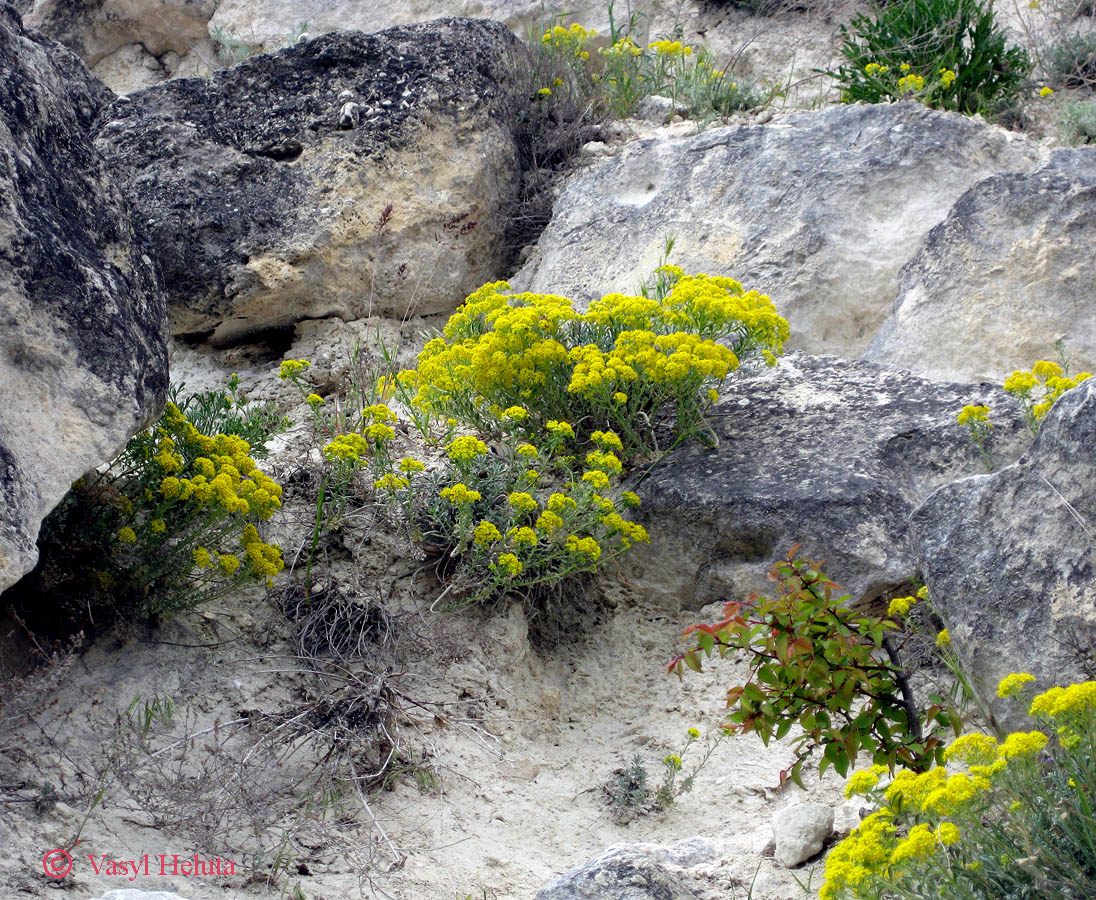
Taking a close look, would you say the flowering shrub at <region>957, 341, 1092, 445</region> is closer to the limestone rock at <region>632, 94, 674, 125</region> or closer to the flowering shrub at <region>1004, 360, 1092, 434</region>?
the flowering shrub at <region>1004, 360, 1092, 434</region>

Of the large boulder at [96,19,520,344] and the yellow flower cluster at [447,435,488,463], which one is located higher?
the large boulder at [96,19,520,344]

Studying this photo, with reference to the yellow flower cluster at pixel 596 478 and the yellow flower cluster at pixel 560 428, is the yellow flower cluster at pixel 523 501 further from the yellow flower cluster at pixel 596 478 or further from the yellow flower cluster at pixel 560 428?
the yellow flower cluster at pixel 560 428

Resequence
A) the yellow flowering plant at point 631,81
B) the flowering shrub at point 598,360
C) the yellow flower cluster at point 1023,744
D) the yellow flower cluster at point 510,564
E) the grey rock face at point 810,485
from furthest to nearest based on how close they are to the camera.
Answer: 1. the yellow flowering plant at point 631,81
2. the flowering shrub at point 598,360
3. the grey rock face at point 810,485
4. the yellow flower cluster at point 510,564
5. the yellow flower cluster at point 1023,744

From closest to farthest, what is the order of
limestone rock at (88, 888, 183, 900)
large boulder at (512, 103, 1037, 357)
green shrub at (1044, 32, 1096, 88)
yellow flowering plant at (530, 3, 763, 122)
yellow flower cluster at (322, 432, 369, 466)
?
limestone rock at (88, 888, 183, 900), yellow flower cluster at (322, 432, 369, 466), large boulder at (512, 103, 1037, 357), yellow flowering plant at (530, 3, 763, 122), green shrub at (1044, 32, 1096, 88)

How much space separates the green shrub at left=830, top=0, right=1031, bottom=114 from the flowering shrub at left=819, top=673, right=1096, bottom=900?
5015 millimetres

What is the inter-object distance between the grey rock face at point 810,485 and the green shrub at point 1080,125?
8.53 ft

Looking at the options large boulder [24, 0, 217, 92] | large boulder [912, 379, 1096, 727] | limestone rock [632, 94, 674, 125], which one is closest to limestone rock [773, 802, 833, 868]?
large boulder [912, 379, 1096, 727]

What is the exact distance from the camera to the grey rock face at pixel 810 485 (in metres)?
3.84

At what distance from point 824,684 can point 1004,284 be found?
8.82 feet

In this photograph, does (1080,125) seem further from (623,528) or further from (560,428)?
(623,528)

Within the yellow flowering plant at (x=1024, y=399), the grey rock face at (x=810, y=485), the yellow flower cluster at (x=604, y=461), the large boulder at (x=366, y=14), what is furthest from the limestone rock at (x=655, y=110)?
the yellow flower cluster at (x=604, y=461)

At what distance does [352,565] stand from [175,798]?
1236mm

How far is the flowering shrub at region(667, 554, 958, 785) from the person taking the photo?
2.71 m

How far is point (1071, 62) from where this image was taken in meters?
6.89
